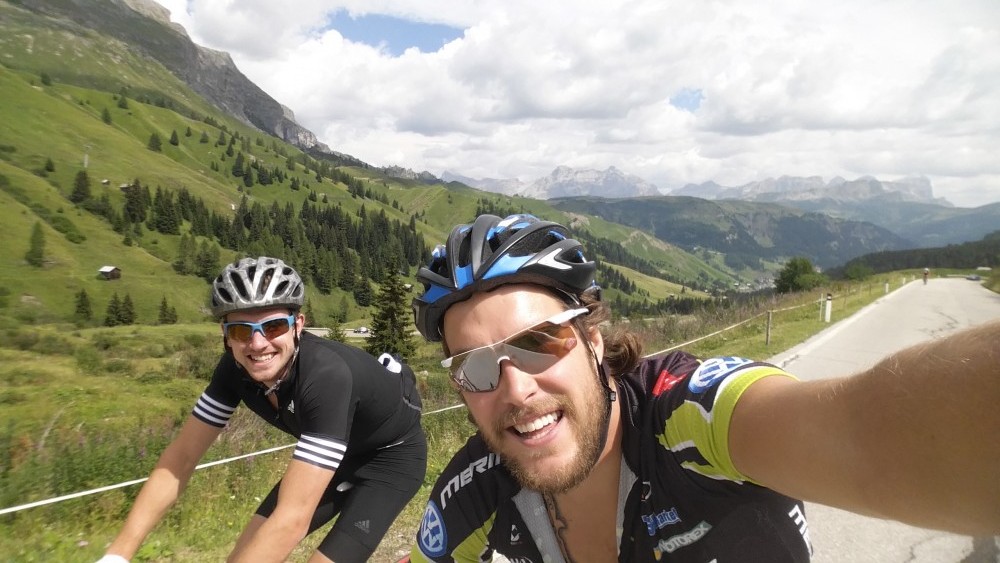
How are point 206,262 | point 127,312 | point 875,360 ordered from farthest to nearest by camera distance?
point 206,262, point 127,312, point 875,360

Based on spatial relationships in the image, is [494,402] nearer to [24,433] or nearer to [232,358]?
[232,358]

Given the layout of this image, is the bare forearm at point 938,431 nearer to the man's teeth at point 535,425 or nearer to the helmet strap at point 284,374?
the man's teeth at point 535,425

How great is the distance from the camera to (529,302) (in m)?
2.15

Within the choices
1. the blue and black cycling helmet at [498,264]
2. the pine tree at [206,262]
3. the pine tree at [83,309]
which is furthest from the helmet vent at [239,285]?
the pine tree at [206,262]

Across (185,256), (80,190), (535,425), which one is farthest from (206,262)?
(535,425)

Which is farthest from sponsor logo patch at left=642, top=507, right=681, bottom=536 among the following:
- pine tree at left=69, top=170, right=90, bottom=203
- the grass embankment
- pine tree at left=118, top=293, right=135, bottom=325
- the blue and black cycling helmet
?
pine tree at left=69, top=170, right=90, bottom=203

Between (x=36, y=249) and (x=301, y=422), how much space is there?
13631 cm

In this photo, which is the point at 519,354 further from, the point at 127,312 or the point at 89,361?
the point at 127,312

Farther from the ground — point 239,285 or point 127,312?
point 239,285

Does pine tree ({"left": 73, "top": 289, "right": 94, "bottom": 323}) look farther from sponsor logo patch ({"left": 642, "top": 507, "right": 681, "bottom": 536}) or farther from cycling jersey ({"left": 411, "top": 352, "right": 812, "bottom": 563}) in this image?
sponsor logo patch ({"left": 642, "top": 507, "right": 681, "bottom": 536})

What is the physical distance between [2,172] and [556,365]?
165765 millimetres

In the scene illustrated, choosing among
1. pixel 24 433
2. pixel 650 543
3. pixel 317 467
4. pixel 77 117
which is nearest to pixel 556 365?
pixel 650 543

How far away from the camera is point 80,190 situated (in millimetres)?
127750

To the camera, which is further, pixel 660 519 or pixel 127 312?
pixel 127 312
